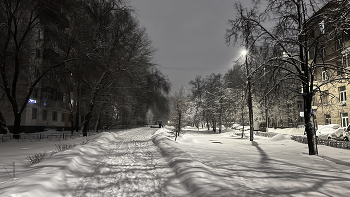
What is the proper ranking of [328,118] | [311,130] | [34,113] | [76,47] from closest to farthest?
[311,130] → [76,47] → [328,118] → [34,113]

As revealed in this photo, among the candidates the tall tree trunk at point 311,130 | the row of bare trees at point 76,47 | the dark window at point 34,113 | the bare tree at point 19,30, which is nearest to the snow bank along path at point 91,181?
the tall tree trunk at point 311,130

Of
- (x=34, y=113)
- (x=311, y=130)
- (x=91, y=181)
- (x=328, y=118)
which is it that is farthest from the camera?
(x=34, y=113)

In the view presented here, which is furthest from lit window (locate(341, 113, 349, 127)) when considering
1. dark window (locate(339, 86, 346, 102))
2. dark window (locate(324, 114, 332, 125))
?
dark window (locate(324, 114, 332, 125))

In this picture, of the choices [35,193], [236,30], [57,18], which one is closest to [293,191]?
[35,193]

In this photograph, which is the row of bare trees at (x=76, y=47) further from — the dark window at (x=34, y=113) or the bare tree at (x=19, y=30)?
the dark window at (x=34, y=113)

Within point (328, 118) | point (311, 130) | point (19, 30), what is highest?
point (19, 30)

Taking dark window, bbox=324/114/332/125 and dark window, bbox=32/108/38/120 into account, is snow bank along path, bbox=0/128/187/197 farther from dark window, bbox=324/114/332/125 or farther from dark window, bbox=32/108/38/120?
dark window, bbox=324/114/332/125

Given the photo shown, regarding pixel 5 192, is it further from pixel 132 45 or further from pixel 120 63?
pixel 132 45

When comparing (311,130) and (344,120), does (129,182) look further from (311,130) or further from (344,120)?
(344,120)

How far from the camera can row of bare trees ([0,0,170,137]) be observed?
1792 cm

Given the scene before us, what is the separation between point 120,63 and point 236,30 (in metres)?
12.3

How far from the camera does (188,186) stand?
18.1ft

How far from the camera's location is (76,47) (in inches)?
749

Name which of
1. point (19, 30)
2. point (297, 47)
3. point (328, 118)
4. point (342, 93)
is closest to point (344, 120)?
point (328, 118)
